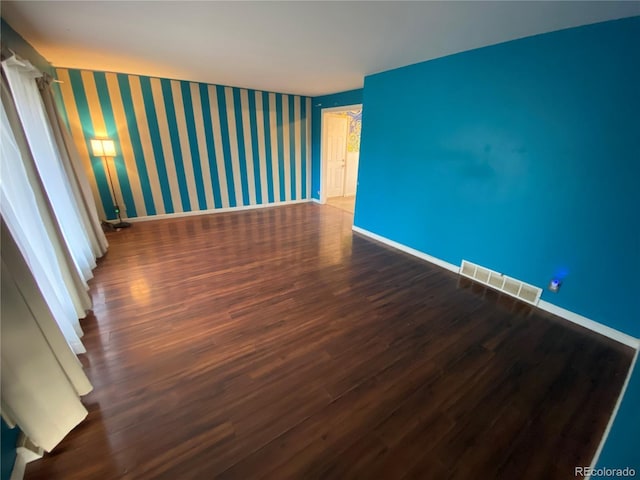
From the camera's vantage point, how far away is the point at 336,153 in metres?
6.67

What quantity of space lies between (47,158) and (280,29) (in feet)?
8.44

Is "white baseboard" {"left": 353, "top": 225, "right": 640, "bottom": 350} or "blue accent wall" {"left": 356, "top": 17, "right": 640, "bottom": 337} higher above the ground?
"blue accent wall" {"left": 356, "top": 17, "right": 640, "bottom": 337}

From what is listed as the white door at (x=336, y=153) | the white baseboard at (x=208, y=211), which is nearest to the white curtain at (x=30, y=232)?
the white baseboard at (x=208, y=211)

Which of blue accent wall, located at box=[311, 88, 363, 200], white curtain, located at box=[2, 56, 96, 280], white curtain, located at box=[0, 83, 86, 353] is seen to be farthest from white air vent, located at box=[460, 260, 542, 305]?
white curtain, located at box=[2, 56, 96, 280]

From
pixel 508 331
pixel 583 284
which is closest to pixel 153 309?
pixel 508 331

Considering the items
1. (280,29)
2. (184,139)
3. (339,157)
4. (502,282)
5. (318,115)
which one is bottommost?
(502,282)

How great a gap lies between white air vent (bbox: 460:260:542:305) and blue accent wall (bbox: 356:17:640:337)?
72 mm

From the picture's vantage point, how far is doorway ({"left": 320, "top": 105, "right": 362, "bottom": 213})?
6094mm

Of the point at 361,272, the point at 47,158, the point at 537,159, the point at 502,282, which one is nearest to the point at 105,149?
the point at 47,158

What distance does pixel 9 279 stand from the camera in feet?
3.81

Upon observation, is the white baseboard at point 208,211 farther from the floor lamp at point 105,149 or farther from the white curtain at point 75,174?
the white curtain at point 75,174

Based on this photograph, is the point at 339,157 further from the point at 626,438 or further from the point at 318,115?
the point at 626,438

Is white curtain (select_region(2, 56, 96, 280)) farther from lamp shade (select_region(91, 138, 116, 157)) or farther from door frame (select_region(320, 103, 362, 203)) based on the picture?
door frame (select_region(320, 103, 362, 203))

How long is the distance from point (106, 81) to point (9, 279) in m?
4.46
